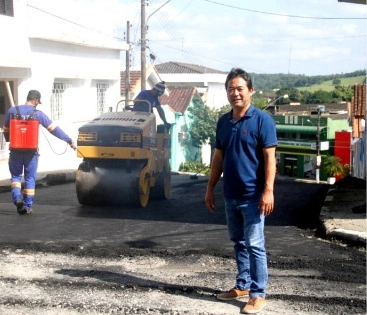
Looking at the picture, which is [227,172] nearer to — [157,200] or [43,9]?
[157,200]

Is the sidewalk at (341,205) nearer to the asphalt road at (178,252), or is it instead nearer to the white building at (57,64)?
the asphalt road at (178,252)

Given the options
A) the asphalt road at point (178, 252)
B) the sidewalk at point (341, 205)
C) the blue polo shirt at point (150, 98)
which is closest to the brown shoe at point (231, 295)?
the asphalt road at point (178, 252)

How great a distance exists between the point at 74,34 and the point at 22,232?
1668cm

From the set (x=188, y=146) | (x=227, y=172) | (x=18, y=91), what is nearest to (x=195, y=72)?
(x=188, y=146)

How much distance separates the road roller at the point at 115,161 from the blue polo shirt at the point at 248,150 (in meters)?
5.73

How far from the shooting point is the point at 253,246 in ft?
19.3

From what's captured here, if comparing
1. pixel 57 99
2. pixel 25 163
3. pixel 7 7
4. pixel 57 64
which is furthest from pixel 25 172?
pixel 57 99

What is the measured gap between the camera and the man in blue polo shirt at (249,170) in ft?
19.1

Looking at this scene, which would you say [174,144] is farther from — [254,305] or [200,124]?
[254,305]

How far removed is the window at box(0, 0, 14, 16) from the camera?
20.3 m

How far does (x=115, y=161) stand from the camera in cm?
1173

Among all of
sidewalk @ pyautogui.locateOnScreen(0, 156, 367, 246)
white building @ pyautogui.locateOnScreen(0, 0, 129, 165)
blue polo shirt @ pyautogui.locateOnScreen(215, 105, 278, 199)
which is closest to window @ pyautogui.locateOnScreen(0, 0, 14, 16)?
white building @ pyautogui.locateOnScreen(0, 0, 129, 165)

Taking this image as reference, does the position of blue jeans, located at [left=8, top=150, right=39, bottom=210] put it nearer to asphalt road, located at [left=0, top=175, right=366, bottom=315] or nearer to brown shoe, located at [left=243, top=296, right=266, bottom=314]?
asphalt road, located at [left=0, top=175, right=366, bottom=315]

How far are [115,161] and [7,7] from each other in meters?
10.4
